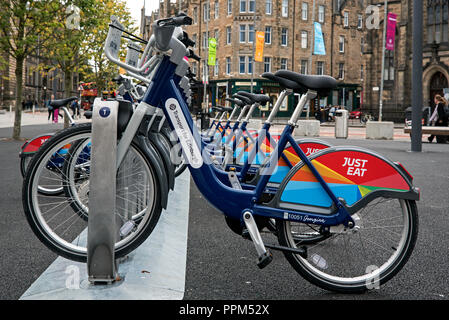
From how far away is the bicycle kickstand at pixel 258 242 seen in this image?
9.20 ft

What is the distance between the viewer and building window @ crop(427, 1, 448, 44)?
41375mm

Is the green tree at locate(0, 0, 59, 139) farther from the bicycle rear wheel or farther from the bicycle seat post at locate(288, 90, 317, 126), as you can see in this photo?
the bicycle seat post at locate(288, 90, 317, 126)

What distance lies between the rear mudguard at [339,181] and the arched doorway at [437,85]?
42818mm

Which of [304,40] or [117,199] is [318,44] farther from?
[117,199]

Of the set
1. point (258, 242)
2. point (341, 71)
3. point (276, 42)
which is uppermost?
point (276, 42)

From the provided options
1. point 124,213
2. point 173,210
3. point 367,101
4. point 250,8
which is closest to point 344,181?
point 124,213

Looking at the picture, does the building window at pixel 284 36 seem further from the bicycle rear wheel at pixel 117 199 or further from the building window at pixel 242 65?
the bicycle rear wheel at pixel 117 199

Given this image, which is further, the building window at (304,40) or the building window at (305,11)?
the building window at (305,11)

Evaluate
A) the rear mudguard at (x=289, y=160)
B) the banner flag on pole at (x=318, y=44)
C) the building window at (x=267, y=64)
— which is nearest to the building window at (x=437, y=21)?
the banner flag on pole at (x=318, y=44)

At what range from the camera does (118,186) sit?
2922 mm

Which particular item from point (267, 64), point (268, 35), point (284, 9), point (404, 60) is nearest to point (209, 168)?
point (404, 60)

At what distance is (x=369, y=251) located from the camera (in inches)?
132

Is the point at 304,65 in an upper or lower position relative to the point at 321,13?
lower

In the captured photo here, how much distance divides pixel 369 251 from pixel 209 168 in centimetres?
129
